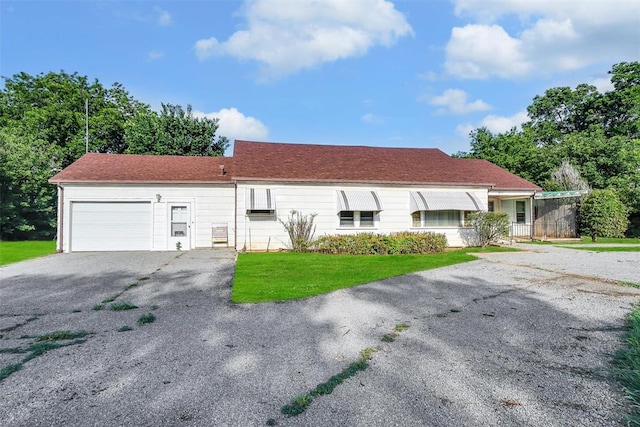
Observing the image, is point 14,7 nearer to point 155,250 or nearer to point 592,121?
point 155,250

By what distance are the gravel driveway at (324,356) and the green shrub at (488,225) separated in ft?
28.1

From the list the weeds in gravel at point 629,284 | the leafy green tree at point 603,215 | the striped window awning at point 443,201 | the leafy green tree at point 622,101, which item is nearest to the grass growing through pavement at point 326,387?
the weeds in gravel at point 629,284

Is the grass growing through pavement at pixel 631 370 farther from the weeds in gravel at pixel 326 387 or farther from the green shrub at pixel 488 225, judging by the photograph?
the green shrub at pixel 488 225

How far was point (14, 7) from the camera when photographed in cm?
1402

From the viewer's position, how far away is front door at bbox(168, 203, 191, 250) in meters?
16.1

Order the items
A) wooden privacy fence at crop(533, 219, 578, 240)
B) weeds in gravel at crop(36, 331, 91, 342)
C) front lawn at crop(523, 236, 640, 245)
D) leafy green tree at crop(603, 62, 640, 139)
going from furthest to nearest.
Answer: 1. leafy green tree at crop(603, 62, 640, 139)
2. wooden privacy fence at crop(533, 219, 578, 240)
3. front lawn at crop(523, 236, 640, 245)
4. weeds in gravel at crop(36, 331, 91, 342)

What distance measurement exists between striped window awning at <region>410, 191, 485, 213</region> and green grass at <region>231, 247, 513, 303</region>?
3608mm

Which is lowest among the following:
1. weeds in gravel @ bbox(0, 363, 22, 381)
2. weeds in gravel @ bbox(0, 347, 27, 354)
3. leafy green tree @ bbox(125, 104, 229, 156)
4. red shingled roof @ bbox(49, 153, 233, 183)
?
weeds in gravel @ bbox(0, 347, 27, 354)

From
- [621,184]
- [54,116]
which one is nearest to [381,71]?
[621,184]

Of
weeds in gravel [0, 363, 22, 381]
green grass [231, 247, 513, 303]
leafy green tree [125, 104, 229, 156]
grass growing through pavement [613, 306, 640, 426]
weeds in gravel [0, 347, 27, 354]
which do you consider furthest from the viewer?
leafy green tree [125, 104, 229, 156]

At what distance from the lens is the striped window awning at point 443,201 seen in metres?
16.4

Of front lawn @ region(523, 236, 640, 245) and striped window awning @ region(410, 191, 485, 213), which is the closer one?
striped window awning @ region(410, 191, 485, 213)

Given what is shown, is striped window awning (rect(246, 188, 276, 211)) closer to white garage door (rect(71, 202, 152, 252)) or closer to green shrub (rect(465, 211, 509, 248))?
white garage door (rect(71, 202, 152, 252))

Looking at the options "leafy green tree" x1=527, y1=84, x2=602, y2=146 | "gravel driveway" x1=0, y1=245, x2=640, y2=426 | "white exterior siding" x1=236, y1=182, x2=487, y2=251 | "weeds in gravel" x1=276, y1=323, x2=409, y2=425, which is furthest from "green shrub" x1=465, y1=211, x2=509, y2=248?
"leafy green tree" x1=527, y1=84, x2=602, y2=146
